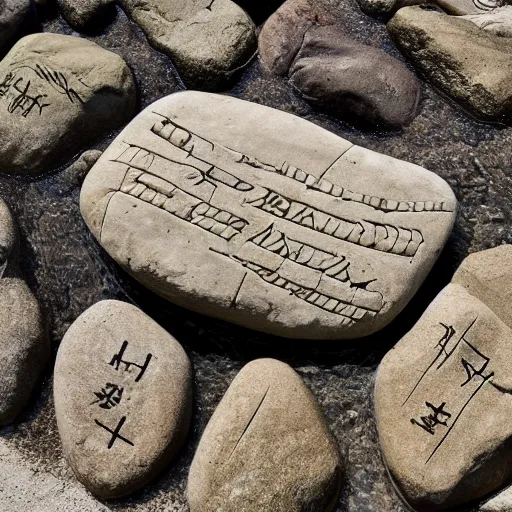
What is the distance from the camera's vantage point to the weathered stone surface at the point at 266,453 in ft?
4.03

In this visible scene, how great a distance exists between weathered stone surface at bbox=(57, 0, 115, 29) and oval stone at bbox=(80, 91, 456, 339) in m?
0.40

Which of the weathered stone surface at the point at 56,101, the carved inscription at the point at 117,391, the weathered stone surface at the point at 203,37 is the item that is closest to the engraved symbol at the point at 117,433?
the carved inscription at the point at 117,391

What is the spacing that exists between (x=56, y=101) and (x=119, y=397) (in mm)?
682

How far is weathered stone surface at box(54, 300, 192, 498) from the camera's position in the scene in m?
1.30

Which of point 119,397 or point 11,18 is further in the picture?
point 11,18

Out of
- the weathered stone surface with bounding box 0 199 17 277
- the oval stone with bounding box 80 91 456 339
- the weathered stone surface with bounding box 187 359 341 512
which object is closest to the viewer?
the weathered stone surface with bounding box 187 359 341 512

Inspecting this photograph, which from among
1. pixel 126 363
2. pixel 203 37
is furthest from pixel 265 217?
pixel 203 37

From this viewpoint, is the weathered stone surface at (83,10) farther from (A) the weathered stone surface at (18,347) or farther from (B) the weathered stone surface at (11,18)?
(A) the weathered stone surface at (18,347)

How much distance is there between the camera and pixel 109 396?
4.36 feet

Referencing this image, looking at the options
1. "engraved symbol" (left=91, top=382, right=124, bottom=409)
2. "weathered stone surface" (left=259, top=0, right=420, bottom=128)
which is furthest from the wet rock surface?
"engraved symbol" (left=91, top=382, right=124, bottom=409)

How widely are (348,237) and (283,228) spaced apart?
0.13m

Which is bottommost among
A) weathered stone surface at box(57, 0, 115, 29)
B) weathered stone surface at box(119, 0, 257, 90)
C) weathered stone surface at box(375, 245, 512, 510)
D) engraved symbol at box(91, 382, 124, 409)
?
engraved symbol at box(91, 382, 124, 409)

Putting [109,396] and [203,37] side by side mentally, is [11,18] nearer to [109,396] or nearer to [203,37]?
[203,37]

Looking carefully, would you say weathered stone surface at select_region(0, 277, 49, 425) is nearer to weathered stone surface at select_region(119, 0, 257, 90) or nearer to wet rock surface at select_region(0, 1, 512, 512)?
wet rock surface at select_region(0, 1, 512, 512)
